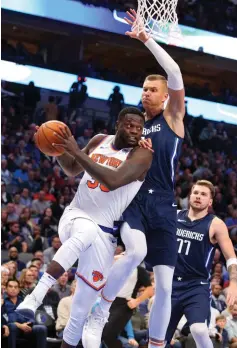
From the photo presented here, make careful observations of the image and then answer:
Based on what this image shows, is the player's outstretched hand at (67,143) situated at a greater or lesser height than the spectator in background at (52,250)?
greater

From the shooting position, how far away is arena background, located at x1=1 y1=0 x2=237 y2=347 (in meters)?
14.6

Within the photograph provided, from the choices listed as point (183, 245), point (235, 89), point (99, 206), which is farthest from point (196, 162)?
point (99, 206)

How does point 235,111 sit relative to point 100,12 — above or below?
below

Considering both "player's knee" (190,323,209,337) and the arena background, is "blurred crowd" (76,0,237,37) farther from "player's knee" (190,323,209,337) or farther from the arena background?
"player's knee" (190,323,209,337)

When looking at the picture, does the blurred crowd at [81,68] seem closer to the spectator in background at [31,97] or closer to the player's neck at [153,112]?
the spectator in background at [31,97]

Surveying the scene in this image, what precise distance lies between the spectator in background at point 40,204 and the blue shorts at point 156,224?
8425 mm

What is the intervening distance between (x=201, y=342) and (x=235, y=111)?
16.7 meters

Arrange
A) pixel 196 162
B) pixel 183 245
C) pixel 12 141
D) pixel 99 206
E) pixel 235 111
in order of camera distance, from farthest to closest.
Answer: pixel 235 111 < pixel 196 162 < pixel 12 141 < pixel 183 245 < pixel 99 206

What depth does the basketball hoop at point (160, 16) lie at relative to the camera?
6.30 meters

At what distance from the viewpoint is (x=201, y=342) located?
650cm

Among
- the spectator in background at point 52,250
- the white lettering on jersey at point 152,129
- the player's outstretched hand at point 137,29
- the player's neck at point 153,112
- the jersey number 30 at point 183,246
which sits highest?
the player's outstretched hand at point 137,29

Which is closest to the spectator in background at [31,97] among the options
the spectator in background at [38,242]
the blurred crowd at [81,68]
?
the blurred crowd at [81,68]

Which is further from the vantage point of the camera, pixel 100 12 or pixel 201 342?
pixel 100 12

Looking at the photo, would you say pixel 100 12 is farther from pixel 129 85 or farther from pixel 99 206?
pixel 99 206
